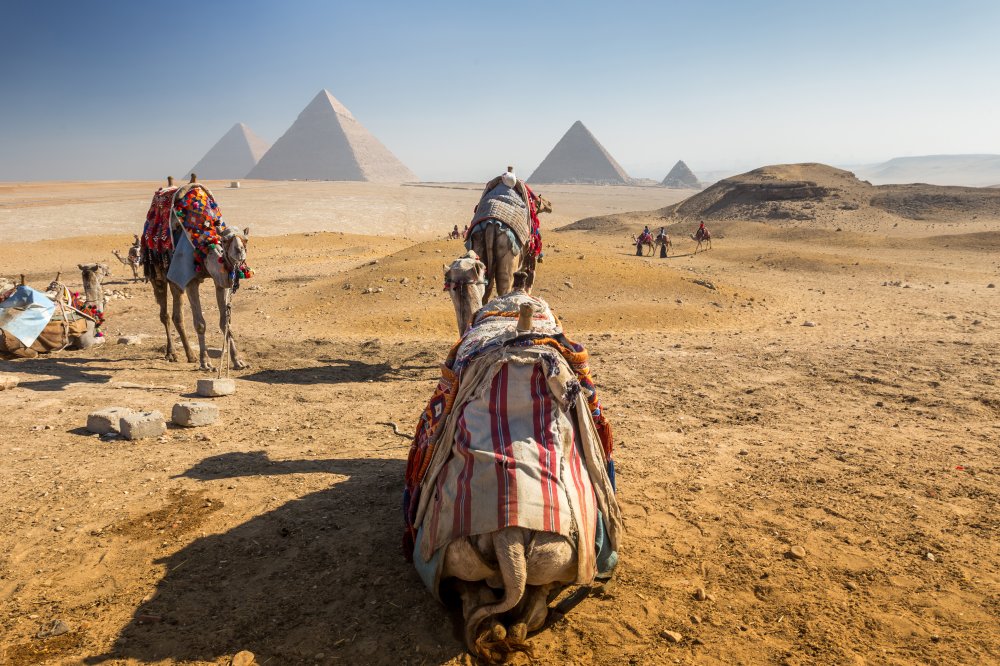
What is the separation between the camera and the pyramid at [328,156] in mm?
181250

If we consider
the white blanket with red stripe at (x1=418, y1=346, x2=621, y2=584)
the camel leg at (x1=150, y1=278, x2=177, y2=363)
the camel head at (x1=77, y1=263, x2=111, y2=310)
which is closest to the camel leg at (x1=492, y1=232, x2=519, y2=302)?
the camel leg at (x1=150, y1=278, x2=177, y2=363)

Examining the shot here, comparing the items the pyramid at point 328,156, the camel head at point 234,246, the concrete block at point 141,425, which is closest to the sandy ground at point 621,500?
the concrete block at point 141,425

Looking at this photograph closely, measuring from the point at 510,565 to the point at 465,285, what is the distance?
15.7 ft

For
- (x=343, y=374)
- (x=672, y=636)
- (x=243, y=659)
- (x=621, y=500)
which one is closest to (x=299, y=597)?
(x=243, y=659)

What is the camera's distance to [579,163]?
185 meters

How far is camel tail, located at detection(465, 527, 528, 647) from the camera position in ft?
10.4

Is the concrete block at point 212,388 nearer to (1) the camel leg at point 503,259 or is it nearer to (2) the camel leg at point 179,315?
(2) the camel leg at point 179,315

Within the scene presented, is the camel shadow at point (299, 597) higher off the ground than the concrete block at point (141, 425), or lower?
lower

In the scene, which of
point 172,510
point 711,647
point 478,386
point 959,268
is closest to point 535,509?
point 478,386

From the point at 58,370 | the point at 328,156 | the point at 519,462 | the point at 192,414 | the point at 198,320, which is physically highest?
the point at 328,156

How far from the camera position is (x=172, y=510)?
5.00 m

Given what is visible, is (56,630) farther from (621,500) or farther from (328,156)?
(328,156)

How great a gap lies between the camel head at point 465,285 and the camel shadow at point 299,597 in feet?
9.53

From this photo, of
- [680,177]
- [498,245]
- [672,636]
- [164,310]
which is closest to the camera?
[672,636]
